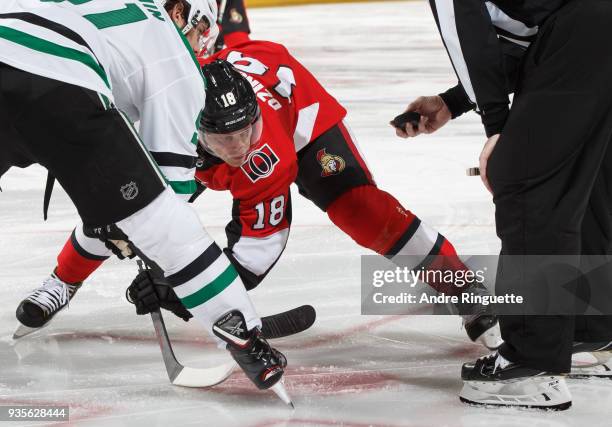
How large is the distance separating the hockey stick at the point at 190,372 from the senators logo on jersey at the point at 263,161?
0.34 meters

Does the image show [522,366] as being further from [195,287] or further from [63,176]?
[63,176]

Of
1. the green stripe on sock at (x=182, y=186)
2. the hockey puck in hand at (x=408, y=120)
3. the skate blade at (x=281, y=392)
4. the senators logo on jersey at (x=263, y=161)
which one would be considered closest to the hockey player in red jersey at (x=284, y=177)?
the senators logo on jersey at (x=263, y=161)

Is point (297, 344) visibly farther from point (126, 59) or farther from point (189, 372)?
point (126, 59)

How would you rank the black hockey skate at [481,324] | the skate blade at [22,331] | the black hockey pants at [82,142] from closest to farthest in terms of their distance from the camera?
the black hockey pants at [82,142]
the black hockey skate at [481,324]
the skate blade at [22,331]

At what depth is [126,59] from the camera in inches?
62.5

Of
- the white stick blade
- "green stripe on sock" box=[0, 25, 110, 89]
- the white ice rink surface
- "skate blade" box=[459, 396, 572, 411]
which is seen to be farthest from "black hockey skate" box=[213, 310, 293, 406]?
"green stripe on sock" box=[0, 25, 110, 89]

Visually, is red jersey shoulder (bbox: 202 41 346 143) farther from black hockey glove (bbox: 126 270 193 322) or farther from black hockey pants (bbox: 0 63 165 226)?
black hockey pants (bbox: 0 63 165 226)

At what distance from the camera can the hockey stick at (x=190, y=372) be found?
A: 1930 mm

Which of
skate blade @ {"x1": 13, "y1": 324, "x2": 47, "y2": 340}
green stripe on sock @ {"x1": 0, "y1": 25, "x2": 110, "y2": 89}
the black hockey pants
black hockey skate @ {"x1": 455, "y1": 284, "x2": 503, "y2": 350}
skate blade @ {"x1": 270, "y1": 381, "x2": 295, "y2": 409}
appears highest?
green stripe on sock @ {"x1": 0, "y1": 25, "x2": 110, "y2": 89}

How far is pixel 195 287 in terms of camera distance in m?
1.63

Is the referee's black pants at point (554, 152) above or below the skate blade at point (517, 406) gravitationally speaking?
above

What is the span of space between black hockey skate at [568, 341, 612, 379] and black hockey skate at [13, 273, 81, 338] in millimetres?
1140

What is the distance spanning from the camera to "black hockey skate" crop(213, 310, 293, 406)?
1.66m

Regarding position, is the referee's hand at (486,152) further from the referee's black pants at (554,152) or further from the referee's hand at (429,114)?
the referee's hand at (429,114)
